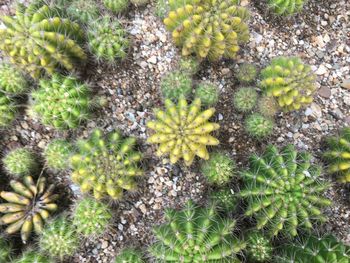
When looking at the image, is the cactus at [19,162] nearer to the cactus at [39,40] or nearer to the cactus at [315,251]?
the cactus at [39,40]

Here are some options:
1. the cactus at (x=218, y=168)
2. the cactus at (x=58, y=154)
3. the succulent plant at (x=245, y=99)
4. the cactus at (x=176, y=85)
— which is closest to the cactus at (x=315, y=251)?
the cactus at (x=218, y=168)

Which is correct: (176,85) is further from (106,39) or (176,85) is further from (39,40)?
(39,40)

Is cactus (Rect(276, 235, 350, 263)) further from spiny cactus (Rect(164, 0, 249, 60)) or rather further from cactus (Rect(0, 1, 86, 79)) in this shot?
cactus (Rect(0, 1, 86, 79))

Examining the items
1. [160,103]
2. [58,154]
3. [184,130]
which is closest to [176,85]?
[160,103]

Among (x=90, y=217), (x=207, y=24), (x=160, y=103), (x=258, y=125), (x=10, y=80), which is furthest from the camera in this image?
(x=160, y=103)

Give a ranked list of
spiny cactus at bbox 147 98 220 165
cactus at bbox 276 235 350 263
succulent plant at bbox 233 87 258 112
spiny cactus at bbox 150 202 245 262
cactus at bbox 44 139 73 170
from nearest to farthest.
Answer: spiny cactus at bbox 150 202 245 262
cactus at bbox 276 235 350 263
spiny cactus at bbox 147 98 220 165
cactus at bbox 44 139 73 170
succulent plant at bbox 233 87 258 112

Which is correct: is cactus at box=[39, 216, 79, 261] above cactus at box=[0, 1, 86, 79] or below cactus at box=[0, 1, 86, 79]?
below

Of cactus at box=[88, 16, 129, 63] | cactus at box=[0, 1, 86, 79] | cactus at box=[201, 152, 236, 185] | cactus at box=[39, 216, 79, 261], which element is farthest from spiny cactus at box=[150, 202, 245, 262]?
cactus at box=[0, 1, 86, 79]
